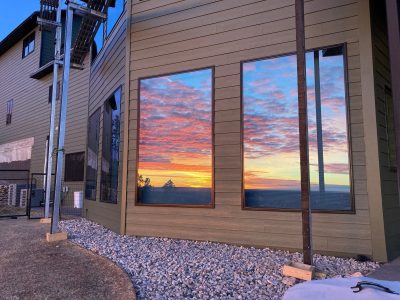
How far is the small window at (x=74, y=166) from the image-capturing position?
41.0 feet

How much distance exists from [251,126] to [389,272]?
2698mm

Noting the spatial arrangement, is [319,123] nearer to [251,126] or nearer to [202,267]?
[251,126]

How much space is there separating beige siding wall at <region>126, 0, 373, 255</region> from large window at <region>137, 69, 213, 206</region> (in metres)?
0.16

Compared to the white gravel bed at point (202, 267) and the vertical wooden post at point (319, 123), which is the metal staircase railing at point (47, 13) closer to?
the white gravel bed at point (202, 267)

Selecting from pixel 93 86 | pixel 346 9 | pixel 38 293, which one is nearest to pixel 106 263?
pixel 38 293

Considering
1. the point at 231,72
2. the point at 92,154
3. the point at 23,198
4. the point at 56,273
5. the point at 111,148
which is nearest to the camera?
the point at 56,273

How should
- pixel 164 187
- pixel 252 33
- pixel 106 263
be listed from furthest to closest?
pixel 164 187, pixel 252 33, pixel 106 263

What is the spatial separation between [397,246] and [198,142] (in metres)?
3.29

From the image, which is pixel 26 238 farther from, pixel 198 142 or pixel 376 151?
pixel 376 151

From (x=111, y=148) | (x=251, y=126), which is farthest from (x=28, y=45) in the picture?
(x=251, y=126)

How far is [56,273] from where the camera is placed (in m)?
4.17

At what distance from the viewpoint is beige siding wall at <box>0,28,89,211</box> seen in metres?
13.1

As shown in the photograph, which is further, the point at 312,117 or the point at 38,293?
the point at 312,117

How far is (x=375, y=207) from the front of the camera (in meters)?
4.57
